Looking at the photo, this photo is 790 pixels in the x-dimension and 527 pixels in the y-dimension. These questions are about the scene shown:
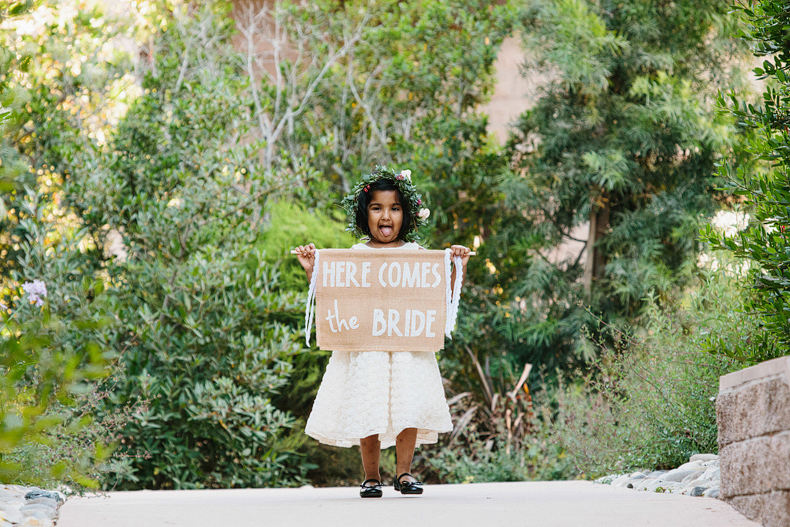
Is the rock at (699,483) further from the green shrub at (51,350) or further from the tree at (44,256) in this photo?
the tree at (44,256)

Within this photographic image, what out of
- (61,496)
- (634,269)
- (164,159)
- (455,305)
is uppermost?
(164,159)

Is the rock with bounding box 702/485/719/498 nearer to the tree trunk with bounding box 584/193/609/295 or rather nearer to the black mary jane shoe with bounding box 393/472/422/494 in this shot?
the black mary jane shoe with bounding box 393/472/422/494

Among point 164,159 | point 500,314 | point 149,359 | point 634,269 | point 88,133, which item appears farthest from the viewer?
point 500,314

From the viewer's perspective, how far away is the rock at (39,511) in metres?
3.20

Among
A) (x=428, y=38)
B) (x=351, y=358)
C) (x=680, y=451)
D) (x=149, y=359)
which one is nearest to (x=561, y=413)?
(x=680, y=451)

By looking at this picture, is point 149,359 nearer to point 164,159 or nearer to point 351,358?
point 164,159

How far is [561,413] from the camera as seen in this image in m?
6.33

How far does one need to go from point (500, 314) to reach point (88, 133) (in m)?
4.49

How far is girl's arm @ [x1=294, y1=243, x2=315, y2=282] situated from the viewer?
165 inches

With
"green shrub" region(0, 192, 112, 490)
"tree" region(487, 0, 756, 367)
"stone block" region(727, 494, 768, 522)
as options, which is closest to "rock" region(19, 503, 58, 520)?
"green shrub" region(0, 192, 112, 490)

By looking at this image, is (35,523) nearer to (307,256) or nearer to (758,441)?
(307,256)

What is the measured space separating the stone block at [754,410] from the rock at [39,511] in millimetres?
2805

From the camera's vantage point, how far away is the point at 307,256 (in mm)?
4250

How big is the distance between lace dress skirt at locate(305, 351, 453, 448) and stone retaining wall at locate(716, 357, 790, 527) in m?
1.28
